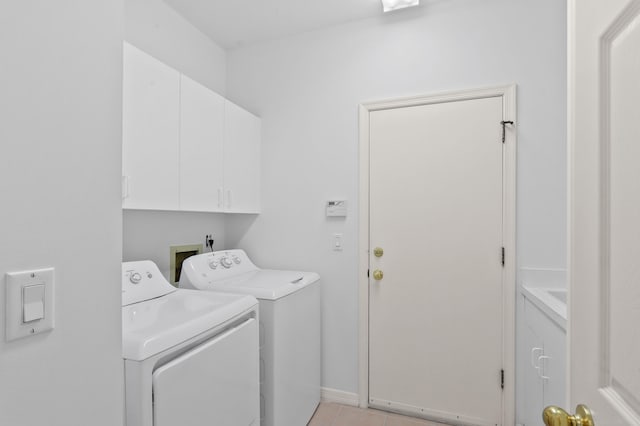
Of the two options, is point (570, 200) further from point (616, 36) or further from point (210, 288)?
point (210, 288)

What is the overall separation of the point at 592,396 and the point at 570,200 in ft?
1.02

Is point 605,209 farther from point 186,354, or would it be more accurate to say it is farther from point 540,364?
point 540,364

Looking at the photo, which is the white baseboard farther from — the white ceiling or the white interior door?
the white ceiling

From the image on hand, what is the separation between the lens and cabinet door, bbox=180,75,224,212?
1.83 m

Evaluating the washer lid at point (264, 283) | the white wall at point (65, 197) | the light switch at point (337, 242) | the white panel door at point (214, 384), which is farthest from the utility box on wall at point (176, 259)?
the white wall at point (65, 197)

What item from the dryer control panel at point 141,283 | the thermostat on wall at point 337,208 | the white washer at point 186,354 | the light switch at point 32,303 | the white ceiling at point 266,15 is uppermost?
the white ceiling at point 266,15

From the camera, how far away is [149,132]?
63.2 inches

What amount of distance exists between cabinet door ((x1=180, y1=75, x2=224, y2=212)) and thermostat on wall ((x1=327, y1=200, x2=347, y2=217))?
2.41 feet

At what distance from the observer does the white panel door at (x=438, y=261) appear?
200 centimetres

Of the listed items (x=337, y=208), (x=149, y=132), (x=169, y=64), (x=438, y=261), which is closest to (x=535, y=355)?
(x=438, y=261)

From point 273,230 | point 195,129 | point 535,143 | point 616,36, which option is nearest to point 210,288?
point 273,230

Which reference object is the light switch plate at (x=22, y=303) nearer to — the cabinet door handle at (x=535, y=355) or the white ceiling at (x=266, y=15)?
the cabinet door handle at (x=535, y=355)

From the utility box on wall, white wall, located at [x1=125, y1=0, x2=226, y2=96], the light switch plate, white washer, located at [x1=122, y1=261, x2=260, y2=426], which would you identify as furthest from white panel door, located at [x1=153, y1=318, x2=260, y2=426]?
white wall, located at [x1=125, y1=0, x2=226, y2=96]

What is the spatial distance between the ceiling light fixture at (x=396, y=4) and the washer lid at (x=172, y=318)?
1.92 m
